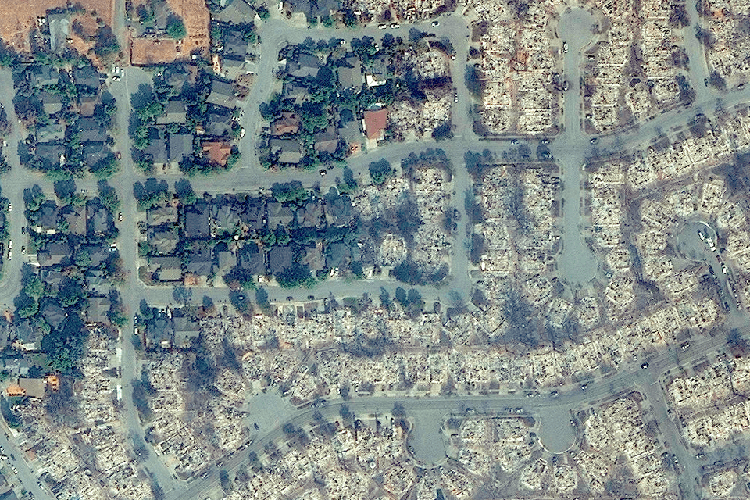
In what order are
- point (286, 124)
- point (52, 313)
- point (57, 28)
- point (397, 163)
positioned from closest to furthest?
1. point (52, 313)
2. point (57, 28)
3. point (286, 124)
4. point (397, 163)

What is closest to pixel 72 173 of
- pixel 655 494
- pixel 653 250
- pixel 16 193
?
pixel 16 193

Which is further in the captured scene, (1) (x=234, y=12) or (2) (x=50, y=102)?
(1) (x=234, y=12)

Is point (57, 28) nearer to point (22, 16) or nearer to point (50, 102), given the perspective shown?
point (22, 16)

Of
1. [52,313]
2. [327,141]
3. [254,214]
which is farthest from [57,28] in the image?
[327,141]

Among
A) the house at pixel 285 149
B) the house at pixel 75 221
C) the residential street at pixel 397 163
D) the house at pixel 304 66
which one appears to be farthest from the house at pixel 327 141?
the house at pixel 75 221

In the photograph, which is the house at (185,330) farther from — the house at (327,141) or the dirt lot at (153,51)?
the dirt lot at (153,51)

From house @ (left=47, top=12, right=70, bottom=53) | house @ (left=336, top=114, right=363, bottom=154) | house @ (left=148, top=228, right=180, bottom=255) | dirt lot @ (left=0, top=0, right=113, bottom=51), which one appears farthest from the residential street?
house @ (left=47, top=12, right=70, bottom=53)

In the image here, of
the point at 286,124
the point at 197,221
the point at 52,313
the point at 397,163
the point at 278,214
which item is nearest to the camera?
the point at 52,313
